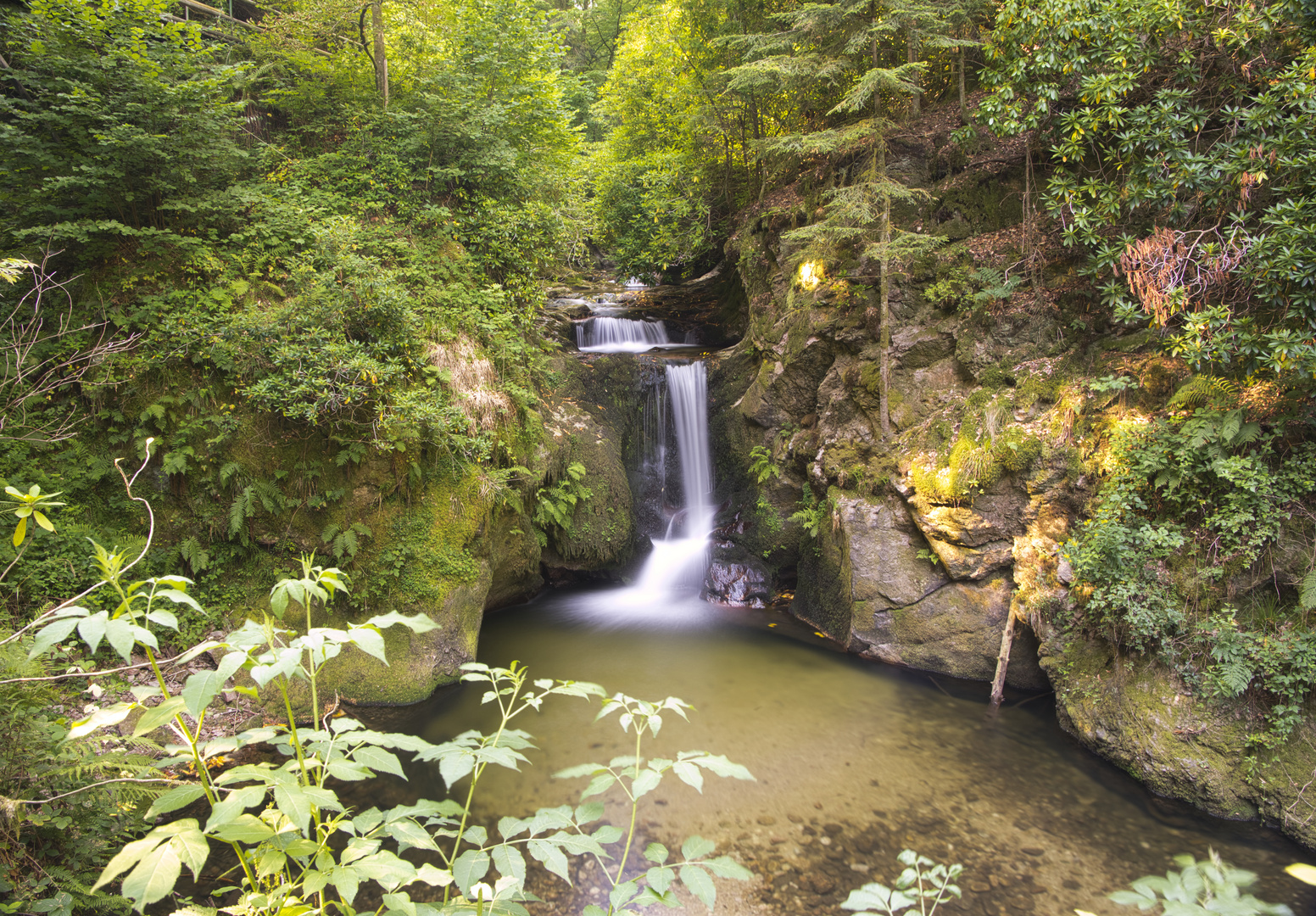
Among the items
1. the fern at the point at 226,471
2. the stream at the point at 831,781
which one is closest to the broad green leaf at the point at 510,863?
the stream at the point at 831,781

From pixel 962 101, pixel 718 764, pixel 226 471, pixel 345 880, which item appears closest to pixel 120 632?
pixel 345 880

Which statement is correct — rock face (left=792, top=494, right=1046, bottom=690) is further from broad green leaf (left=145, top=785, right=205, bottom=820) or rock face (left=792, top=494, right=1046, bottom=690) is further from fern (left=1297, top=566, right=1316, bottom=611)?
broad green leaf (left=145, top=785, right=205, bottom=820)

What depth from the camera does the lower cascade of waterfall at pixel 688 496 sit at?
34.8ft

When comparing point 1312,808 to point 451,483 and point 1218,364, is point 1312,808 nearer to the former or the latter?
point 1218,364

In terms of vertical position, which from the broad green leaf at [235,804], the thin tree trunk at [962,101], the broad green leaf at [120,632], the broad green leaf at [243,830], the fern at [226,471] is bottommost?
the broad green leaf at [243,830]

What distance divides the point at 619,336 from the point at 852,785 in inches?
398

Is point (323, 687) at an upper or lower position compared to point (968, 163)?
lower

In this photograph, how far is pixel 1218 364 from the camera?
582 centimetres

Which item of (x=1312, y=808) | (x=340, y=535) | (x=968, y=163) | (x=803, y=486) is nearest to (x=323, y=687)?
(x=340, y=535)

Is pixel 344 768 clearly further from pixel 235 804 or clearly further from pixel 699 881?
pixel 699 881

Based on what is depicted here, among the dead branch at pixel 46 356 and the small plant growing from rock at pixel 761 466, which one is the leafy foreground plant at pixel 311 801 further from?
the small plant growing from rock at pixel 761 466

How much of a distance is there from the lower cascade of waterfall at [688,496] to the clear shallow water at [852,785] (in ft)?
7.44

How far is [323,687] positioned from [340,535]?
67.0 inches

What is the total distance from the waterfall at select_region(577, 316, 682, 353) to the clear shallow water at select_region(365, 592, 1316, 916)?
704 centimetres
